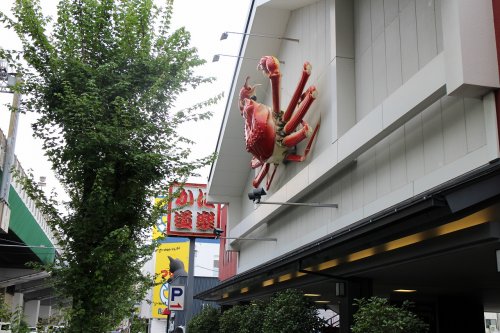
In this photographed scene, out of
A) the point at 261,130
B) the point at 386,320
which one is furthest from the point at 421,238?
the point at 261,130

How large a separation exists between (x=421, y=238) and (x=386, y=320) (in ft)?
3.72

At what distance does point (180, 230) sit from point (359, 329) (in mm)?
16324

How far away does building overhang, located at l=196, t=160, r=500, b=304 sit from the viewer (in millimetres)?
5609

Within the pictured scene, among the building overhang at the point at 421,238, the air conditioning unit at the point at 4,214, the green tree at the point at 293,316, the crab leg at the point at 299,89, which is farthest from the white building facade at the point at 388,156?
the air conditioning unit at the point at 4,214

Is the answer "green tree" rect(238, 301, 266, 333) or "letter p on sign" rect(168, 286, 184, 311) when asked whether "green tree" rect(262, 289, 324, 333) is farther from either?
"letter p on sign" rect(168, 286, 184, 311)

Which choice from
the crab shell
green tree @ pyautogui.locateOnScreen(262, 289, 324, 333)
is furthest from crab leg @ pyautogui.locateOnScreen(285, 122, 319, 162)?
green tree @ pyautogui.locateOnScreen(262, 289, 324, 333)

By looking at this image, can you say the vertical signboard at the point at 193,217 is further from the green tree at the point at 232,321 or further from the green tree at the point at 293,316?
the green tree at the point at 293,316

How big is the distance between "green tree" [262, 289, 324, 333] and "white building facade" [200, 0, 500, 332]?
21.1 inches

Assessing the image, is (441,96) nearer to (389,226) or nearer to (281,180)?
(389,226)

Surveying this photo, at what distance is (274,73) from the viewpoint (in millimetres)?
14102

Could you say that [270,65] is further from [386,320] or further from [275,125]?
[386,320]

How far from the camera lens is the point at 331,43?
1189cm

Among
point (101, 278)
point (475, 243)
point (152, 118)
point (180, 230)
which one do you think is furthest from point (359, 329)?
point (180, 230)

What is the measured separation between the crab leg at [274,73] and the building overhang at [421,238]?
4579mm
